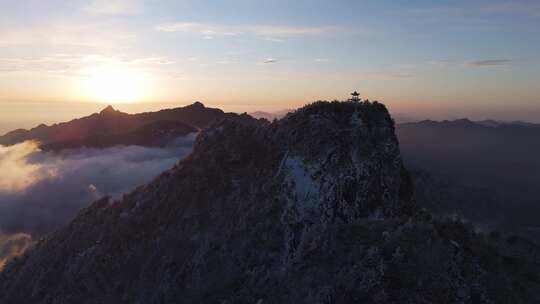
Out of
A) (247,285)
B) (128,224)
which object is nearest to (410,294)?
(247,285)

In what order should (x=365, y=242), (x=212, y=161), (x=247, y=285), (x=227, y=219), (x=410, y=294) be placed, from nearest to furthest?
1. (x=410, y=294)
2. (x=365, y=242)
3. (x=247, y=285)
4. (x=227, y=219)
5. (x=212, y=161)

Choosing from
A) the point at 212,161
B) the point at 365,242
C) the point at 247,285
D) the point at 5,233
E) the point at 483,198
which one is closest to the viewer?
the point at 365,242

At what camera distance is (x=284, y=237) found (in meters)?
27.3

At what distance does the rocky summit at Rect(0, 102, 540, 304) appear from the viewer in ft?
55.3

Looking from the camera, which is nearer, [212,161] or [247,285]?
[247,285]

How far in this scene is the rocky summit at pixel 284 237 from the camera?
663 inches

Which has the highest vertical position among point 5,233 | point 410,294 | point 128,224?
point 410,294

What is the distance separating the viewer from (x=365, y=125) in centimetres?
3228

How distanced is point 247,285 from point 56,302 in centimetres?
2294

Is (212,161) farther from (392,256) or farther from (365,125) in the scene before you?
(392,256)

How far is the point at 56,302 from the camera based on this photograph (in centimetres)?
3788

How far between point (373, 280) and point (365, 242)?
233 centimetres

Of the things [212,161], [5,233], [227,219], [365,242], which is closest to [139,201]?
[212,161]

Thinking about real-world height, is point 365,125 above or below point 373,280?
above
